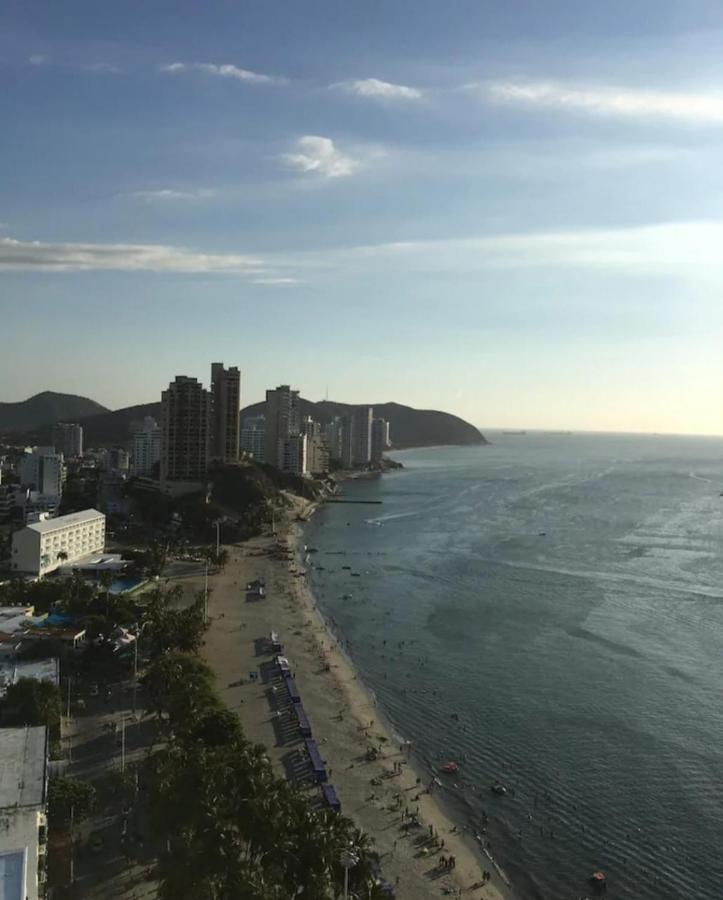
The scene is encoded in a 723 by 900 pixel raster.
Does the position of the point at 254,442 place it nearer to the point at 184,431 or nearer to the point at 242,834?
the point at 184,431

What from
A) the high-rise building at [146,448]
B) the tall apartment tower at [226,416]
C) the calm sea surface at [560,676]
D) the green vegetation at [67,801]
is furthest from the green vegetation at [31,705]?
the high-rise building at [146,448]

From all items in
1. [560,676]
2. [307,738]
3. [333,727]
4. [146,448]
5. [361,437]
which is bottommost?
[333,727]

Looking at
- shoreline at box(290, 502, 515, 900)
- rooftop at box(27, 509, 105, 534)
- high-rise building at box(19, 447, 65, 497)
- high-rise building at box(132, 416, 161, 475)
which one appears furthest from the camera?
high-rise building at box(132, 416, 161, 475)

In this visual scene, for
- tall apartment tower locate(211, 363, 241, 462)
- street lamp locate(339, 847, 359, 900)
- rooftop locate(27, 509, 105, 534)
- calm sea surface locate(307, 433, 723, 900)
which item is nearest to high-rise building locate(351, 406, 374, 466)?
tall apartment tower locate(211, 363, 241, 462)

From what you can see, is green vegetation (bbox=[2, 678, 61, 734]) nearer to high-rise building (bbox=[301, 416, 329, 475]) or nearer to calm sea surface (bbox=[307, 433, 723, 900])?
calm sea surface (bbox=[307, 433, 723, 900])

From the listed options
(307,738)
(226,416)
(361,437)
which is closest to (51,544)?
(307,738)

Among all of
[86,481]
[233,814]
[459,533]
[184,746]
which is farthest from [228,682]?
[86,481]
